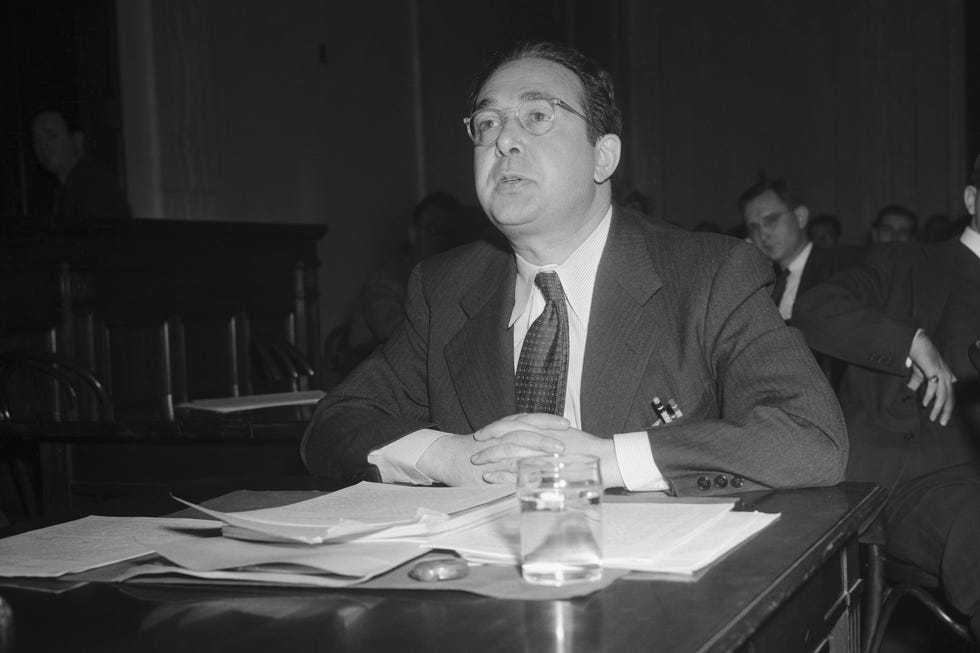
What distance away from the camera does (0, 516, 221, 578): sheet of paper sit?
1.21 meters

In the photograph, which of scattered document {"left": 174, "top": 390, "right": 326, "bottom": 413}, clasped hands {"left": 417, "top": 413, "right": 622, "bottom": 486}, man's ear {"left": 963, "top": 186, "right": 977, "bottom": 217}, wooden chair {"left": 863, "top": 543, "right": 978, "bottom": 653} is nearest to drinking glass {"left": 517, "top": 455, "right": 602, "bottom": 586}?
clasped hands {"left": 417, "top": 413, "right": 622, "bottom": 486}

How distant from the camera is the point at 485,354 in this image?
2029 millimetres

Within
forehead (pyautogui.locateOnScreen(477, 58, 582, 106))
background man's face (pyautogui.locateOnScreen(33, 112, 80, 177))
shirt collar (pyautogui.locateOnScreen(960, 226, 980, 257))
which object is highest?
background man's face (pyautogui.locateOnScreen(33, 112, 80, 177))

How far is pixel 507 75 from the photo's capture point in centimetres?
204

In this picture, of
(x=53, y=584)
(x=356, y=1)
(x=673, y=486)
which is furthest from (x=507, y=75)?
(x=356, y=1)

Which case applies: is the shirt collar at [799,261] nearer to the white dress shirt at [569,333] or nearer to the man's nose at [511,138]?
the white dress shirt at [569,333]

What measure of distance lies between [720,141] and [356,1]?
142 inches

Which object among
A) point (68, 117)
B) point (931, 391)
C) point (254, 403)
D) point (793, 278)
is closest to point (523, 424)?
point (931, 391)

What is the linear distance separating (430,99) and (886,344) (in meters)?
6.68

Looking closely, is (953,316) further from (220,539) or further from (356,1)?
(356,1)

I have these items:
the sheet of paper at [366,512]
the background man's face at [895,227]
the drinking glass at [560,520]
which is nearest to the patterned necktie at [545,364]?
the sheet of paper at [366,512]

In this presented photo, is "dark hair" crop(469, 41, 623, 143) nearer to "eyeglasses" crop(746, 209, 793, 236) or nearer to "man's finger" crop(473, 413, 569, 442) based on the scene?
"man's finger" crop(473, 413, 569, 442)

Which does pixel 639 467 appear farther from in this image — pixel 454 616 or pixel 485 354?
pixel 454 616

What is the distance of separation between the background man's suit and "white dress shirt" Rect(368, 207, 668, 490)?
0.81m
